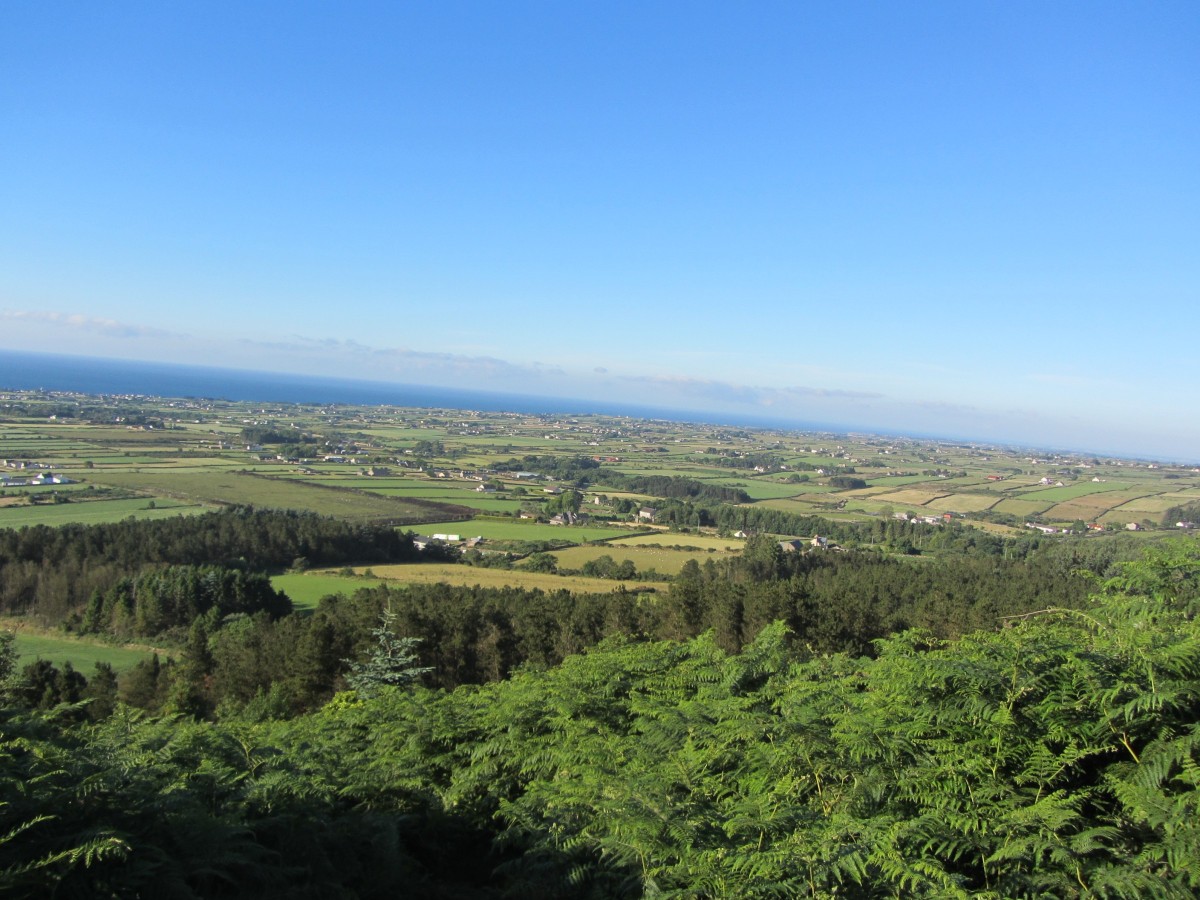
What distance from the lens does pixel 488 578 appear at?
4147 cm

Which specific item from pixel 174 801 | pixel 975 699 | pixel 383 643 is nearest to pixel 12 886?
pixel 174 801

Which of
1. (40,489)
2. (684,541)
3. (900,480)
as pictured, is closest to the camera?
(40,489)

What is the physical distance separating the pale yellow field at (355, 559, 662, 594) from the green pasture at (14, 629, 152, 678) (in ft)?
42.5

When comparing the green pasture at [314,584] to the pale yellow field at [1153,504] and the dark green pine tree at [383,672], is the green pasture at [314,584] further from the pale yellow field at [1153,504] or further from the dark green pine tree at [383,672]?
the pale yellow field at [1153,504]

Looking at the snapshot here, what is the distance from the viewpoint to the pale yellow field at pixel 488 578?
1570 inches

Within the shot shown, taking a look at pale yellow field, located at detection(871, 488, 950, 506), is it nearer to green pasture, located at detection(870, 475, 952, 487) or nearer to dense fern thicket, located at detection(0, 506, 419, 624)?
green pasture, located at detection(870, 475, 952, 487)

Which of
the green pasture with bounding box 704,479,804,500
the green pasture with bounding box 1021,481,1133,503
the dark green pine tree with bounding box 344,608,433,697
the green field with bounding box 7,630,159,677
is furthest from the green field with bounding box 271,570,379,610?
the green pasture with bounding box 1021,481,1133,503

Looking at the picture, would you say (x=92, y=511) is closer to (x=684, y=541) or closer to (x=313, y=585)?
(x=313, y=585)

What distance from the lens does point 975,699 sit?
18.3ft

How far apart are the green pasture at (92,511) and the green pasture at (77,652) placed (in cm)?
1708

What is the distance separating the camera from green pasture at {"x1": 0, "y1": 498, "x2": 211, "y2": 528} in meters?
46.9

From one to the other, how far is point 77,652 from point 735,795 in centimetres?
3428

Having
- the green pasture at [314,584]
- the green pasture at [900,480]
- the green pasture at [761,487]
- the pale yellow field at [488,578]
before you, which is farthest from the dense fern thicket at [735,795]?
the green pasture at [900,480]

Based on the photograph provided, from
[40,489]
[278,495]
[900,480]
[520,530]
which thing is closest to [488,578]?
[520,530]
